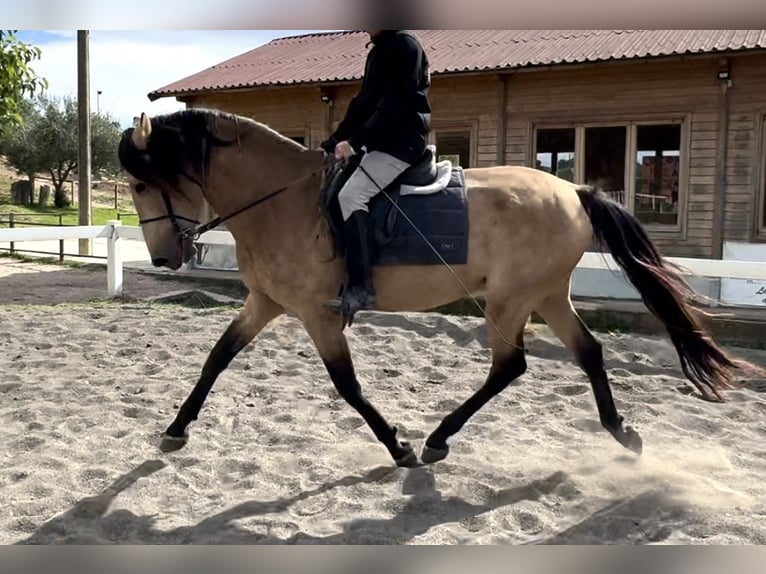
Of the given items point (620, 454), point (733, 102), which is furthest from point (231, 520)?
point (733, 102)

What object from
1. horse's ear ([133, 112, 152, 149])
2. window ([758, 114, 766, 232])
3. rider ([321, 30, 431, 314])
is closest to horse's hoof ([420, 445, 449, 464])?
rider ([321, 30, 431, 314])

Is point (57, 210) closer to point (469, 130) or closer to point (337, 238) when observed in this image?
point (469, 130)

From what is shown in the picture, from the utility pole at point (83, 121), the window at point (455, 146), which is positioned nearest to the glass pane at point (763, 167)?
the window at point (455, 146)

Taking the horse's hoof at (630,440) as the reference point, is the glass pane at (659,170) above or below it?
above

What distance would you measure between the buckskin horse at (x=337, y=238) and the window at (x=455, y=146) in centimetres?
683

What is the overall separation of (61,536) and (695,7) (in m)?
3.61

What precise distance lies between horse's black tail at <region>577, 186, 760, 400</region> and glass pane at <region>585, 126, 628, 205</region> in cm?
587

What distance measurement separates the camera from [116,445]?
4.14 metres

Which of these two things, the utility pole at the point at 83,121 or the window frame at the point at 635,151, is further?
the utility pole at the point at 83,121

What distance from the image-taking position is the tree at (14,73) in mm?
6449

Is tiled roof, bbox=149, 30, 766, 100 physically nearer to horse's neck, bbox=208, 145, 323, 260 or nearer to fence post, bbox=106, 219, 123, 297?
fence post, bbox=106, 219, 123, 297

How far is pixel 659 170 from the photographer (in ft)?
31.4

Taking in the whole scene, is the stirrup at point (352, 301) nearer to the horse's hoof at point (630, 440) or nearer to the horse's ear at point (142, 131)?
the horse's ear at point (142, 131)

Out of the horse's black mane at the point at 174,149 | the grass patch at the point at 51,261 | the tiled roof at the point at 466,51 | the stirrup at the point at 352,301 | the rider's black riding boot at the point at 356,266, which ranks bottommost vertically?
the grass patch at the point at 51,261
